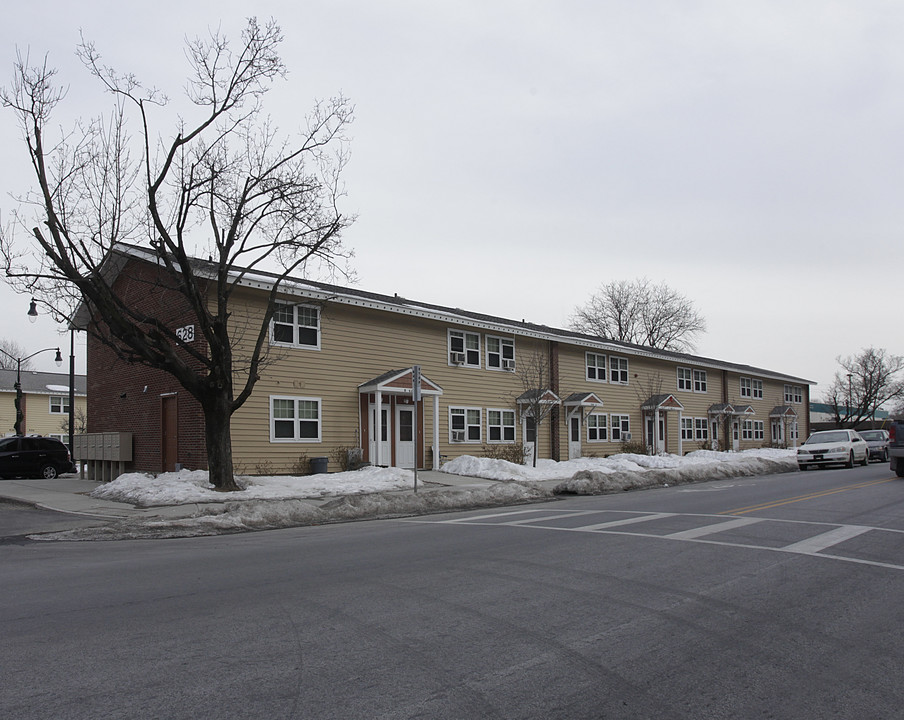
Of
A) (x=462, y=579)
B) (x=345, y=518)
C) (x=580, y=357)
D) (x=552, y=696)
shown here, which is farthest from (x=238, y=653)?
A: (x=580, y=357)

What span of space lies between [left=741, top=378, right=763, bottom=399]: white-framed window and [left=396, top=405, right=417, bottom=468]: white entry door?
29.7 metres

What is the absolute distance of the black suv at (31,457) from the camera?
25.4m

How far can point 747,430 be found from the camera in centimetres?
4669

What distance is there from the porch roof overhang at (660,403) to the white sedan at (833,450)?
24.8ft

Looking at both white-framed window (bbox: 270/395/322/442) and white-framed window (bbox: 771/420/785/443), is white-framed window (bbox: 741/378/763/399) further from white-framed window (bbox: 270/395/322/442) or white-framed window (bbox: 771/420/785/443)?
white-framed window (bbox: 270/395/322/442)

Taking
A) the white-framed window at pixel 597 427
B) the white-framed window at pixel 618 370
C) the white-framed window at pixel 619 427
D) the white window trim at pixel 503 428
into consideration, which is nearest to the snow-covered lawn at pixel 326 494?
the white window trim at pixel 503 428

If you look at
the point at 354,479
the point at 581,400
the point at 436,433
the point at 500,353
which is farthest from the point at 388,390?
the point at 581,400

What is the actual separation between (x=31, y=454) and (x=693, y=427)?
105 feet

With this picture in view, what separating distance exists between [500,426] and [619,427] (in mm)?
8870

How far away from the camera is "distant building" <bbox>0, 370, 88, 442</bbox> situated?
50656 millimetres

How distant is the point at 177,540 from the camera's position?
11.5 meters

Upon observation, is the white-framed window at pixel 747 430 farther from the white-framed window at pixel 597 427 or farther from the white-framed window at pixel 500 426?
the white-framed window at pixel 500 426

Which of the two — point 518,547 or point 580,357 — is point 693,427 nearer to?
point 580,357

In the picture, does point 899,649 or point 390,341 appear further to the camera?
point 390,341
